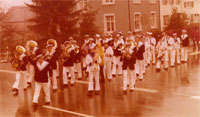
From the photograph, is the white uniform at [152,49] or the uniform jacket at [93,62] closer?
the uniform jacket at [93,62]

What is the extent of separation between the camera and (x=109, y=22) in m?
29.9

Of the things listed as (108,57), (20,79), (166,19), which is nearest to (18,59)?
(20,79)

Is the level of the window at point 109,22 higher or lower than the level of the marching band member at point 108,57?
higher

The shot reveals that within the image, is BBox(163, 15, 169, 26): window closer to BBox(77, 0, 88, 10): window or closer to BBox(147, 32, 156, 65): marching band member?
BBox(77, 0, 88, 10): window

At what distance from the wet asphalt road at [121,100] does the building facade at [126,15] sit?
11127mm

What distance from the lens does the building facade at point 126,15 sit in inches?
1063

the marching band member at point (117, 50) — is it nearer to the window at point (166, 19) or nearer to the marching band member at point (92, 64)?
the marching band member at point (92, 64)

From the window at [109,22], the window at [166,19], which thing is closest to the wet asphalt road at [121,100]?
the window at [109,22]


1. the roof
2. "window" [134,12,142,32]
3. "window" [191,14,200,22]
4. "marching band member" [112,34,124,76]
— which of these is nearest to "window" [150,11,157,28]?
"window" [134,12,142,32]

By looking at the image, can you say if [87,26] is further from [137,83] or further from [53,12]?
[137,83]

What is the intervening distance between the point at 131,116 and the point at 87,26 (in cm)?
1763

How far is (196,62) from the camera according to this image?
Result: 70.0ft

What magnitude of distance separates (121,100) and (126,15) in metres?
17.0

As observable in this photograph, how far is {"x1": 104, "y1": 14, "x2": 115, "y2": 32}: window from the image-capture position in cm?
2900
